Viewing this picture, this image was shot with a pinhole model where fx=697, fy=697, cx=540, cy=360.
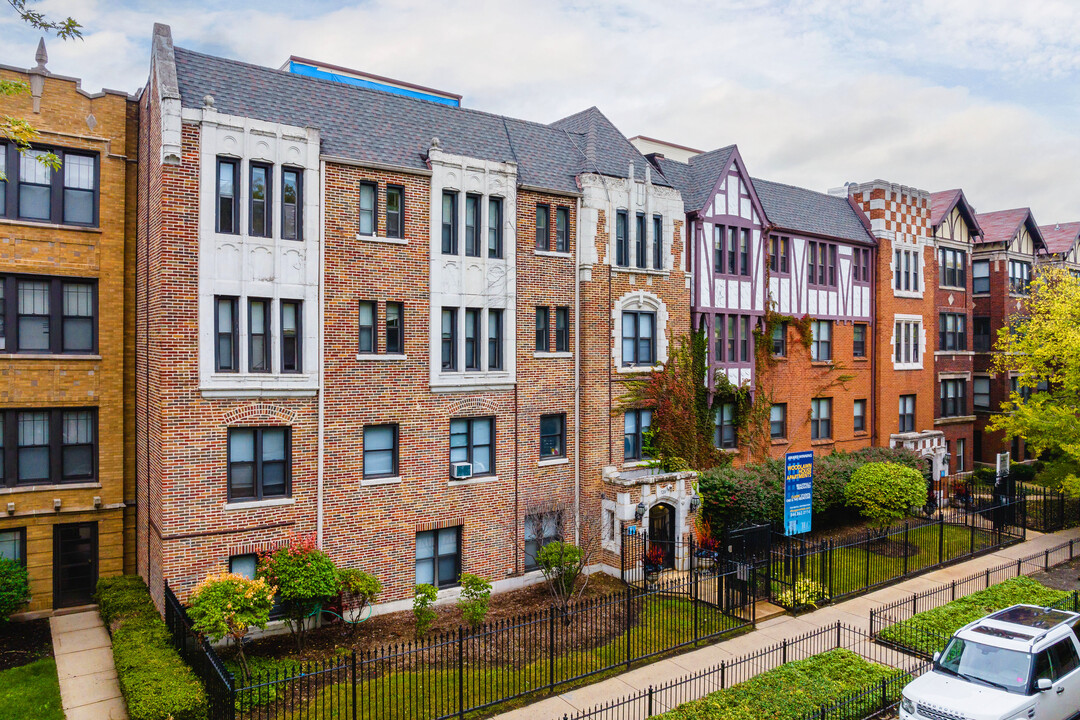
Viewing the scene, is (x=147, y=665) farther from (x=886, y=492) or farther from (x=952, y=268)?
(x=952, y=268)

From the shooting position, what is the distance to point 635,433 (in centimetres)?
2489

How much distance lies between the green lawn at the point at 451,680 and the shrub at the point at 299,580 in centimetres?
146

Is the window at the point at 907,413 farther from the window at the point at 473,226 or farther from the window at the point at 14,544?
the window at the point at 14,544

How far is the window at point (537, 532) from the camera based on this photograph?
22125 millimetres

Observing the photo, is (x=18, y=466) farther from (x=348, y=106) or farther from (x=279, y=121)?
(x=348, y=106)

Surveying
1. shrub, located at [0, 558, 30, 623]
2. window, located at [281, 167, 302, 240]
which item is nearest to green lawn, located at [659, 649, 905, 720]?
window, located at [281, 167, 302, 240]

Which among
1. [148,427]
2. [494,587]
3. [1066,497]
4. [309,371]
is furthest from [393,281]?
[1066,497]

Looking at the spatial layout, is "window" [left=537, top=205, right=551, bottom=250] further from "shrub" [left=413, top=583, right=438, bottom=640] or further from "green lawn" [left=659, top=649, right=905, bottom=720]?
"green lawn" [left=659, top=649, right=905, bottom=720]

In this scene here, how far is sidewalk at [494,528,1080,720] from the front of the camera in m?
14.2

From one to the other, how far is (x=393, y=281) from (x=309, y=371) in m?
3.48

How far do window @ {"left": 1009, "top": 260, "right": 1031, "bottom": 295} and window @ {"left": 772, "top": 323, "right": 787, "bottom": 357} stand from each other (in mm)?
19402

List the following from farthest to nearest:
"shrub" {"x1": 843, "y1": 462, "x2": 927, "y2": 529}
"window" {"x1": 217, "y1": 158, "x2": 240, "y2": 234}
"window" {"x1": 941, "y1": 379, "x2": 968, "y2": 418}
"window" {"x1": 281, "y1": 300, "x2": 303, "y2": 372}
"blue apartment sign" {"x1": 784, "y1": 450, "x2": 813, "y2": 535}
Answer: "window" {"x1": 941, "y1": 379, "x2": 968, "y2": 418} < "shrub" {"x1": 843, "y1": 462, "x2": 927, "y2": 529} < "blue apartment sign" {"x1": 784, "y1": 450, "x2": 813, "y2": 535} < "window" {"x1": 281, "y1": 300, "x2": 303, "y2": 372} < "window" {"x1": 217, "y1": 158, "x2": 240, "y2": 234}

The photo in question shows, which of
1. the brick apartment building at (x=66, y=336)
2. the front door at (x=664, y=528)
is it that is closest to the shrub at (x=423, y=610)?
the front door at (x=664, y=528)

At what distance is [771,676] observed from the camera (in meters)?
15.1
